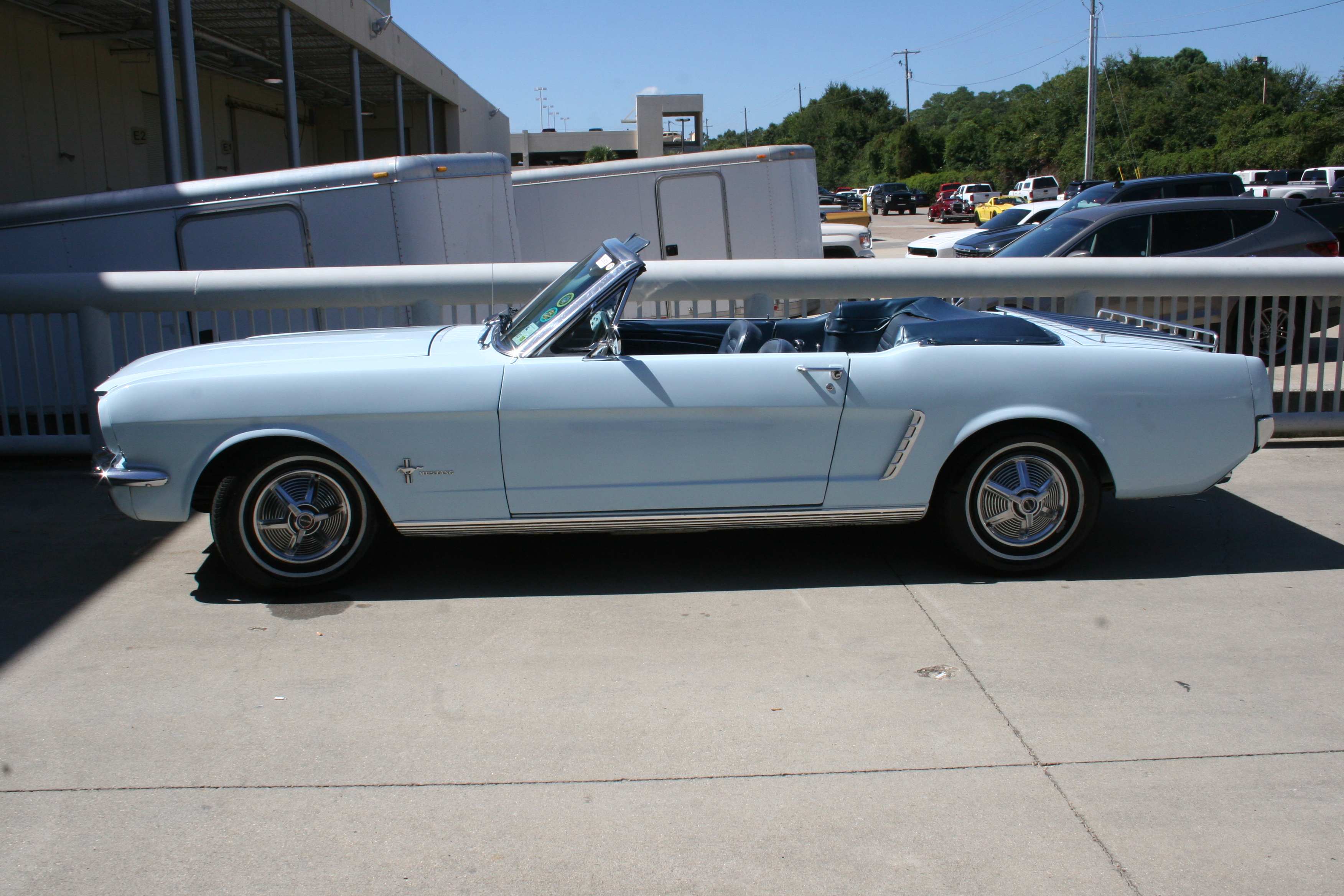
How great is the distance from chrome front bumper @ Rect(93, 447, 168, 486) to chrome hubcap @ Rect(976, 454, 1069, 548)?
3479 mm

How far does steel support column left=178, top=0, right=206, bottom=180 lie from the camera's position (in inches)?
510

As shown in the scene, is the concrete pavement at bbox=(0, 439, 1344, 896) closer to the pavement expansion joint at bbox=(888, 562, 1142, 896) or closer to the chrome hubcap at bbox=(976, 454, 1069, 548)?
the pavement expansion joint at bbox=(888, 562, 1142, 896)

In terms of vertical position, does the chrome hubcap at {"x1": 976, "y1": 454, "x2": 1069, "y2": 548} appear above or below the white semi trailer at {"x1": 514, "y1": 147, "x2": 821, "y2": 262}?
below

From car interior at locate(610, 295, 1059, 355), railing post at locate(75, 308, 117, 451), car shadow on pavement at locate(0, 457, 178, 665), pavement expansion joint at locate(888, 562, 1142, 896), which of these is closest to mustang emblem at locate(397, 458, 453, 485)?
car interior at locate(610, 295, 1059, 355)

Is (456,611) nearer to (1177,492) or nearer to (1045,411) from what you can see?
(1045,411)

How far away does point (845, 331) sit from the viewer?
5316 mm

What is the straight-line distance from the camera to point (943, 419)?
4.49 meters

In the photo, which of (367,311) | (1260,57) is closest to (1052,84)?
(1260,57)

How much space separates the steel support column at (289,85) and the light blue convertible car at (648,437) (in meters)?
14.2

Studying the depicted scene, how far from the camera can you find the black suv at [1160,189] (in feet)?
52.1

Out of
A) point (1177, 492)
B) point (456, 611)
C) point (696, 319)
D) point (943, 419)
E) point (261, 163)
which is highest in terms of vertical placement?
point (261, 163)

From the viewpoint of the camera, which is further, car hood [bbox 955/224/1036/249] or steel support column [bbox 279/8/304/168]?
steel support column [bbox 279/8/304/168]

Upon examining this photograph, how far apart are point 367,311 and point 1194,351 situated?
509 cm

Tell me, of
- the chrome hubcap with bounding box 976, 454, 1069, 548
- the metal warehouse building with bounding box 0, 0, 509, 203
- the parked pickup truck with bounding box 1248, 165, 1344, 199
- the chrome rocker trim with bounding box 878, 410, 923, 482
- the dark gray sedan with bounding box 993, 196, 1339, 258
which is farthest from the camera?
the parked pickup truck with bounding box 1248, 165, 1344, 199
